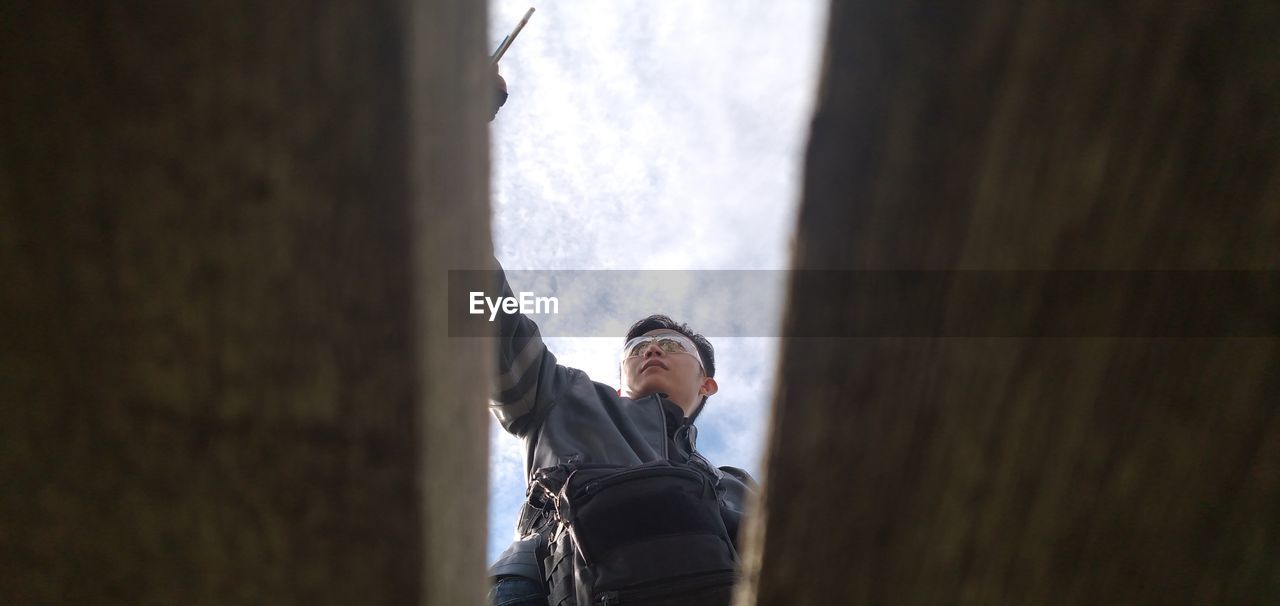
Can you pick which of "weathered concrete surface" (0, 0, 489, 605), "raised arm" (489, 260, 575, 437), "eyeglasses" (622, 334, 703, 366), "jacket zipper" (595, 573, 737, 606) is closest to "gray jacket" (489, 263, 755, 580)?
"raised arm" (489, 260, 575, 437)

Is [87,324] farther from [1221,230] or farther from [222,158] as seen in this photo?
[1221,230]

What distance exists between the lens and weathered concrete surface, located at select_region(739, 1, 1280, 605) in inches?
11.5

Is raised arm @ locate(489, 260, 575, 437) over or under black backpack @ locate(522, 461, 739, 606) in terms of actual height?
over

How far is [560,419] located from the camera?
72.0 inches

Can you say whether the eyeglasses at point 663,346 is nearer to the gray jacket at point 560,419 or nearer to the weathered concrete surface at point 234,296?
the gray jacket at point 560,419

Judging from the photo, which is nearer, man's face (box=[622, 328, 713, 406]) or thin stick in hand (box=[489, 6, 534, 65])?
thin stick in hand (box=[489, 6, 534, 65])

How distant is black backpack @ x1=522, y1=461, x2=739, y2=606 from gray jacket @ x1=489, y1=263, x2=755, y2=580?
24 cm

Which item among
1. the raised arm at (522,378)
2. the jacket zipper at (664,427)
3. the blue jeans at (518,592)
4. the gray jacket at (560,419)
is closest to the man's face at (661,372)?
the jacket zipper at (664,427)

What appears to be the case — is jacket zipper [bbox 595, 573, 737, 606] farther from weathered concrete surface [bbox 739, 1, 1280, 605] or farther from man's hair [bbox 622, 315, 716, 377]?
man's hair [bbox 622, 315, 716, 377]

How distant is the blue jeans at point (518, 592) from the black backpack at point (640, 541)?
0.27ft

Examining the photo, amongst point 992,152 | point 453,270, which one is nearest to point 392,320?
point 453,270

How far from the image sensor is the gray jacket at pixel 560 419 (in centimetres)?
171

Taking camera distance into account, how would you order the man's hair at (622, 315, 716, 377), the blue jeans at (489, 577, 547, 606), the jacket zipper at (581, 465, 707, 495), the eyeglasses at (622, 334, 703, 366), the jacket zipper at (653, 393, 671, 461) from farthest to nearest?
the man's hair at (622, 315, 716, 377) < the eyeglasses at (622, 334, 703, 366) < the jacket zipper at (653, 393, 671, 461) < the blue jeans at (489, 577, 547, 606) < the jacket zipper at (581, 465, 707, 495)

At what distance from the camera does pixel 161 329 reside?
0.28 meters
